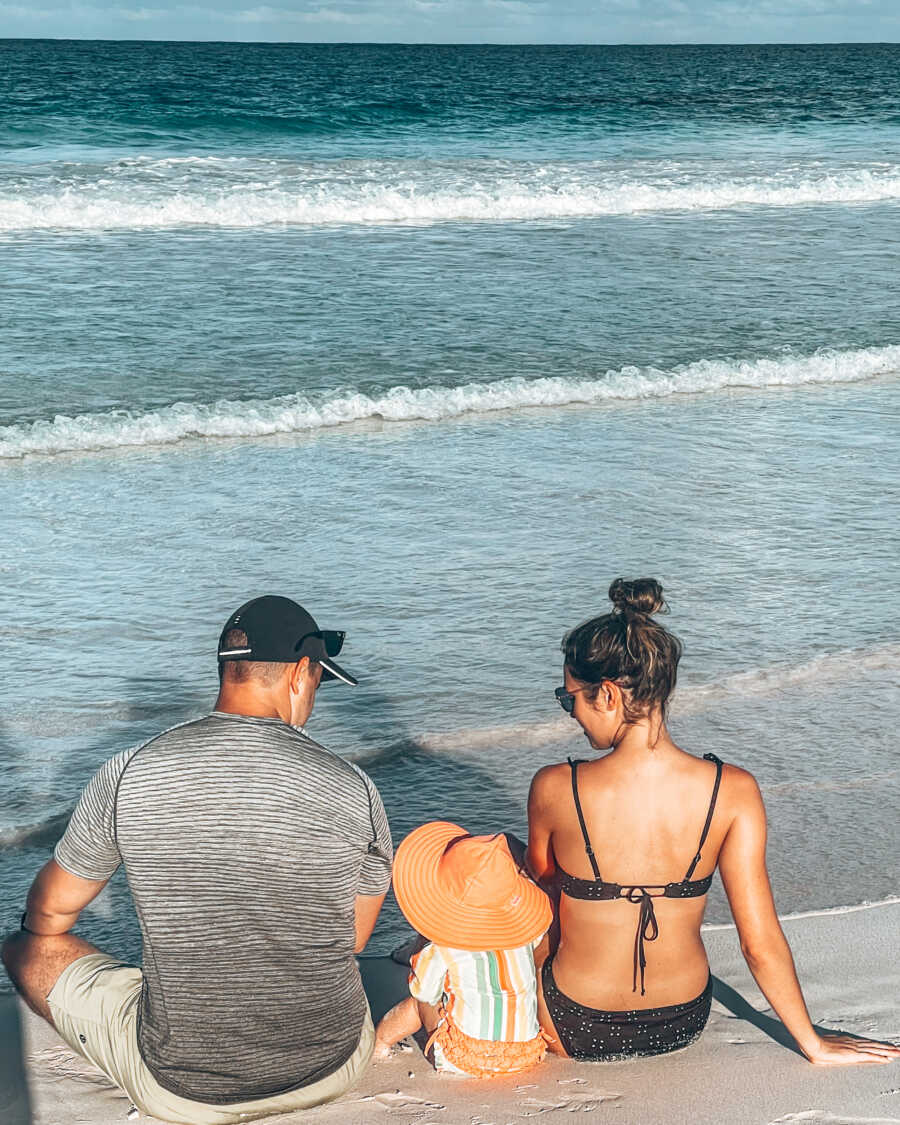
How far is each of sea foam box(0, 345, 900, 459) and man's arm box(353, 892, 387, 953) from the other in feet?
19.8

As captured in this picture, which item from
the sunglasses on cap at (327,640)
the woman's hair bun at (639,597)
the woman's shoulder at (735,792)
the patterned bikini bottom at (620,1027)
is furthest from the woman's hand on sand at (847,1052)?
the sunglasses on cap at (327,640)

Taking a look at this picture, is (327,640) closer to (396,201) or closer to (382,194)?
(396,201)

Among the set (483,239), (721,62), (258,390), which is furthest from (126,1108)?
(721,62)

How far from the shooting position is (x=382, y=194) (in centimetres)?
1758

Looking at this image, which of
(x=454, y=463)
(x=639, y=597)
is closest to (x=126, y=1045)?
(x=639, y=597)

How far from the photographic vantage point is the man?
240 cm

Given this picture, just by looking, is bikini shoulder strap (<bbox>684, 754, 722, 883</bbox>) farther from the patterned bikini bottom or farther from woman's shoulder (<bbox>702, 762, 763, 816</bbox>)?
the patterned bikini bottom

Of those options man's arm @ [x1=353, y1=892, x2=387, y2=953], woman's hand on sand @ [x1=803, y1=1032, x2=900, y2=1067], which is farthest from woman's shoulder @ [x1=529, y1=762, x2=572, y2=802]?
woman's hand on sand @ [x1=803, y1=1032, x2=900, y2=1067]

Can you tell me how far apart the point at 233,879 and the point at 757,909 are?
3.63ft

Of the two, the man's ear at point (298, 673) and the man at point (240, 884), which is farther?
the man's ear at point (298, 673)

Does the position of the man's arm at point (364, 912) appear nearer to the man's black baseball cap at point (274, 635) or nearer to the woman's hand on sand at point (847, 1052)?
the man's black baseball cap at point (274, 635)

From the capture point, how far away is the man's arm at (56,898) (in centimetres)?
259

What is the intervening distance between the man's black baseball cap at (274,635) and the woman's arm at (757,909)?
3.03 ft

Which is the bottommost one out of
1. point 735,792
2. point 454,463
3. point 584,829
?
point 454,463
